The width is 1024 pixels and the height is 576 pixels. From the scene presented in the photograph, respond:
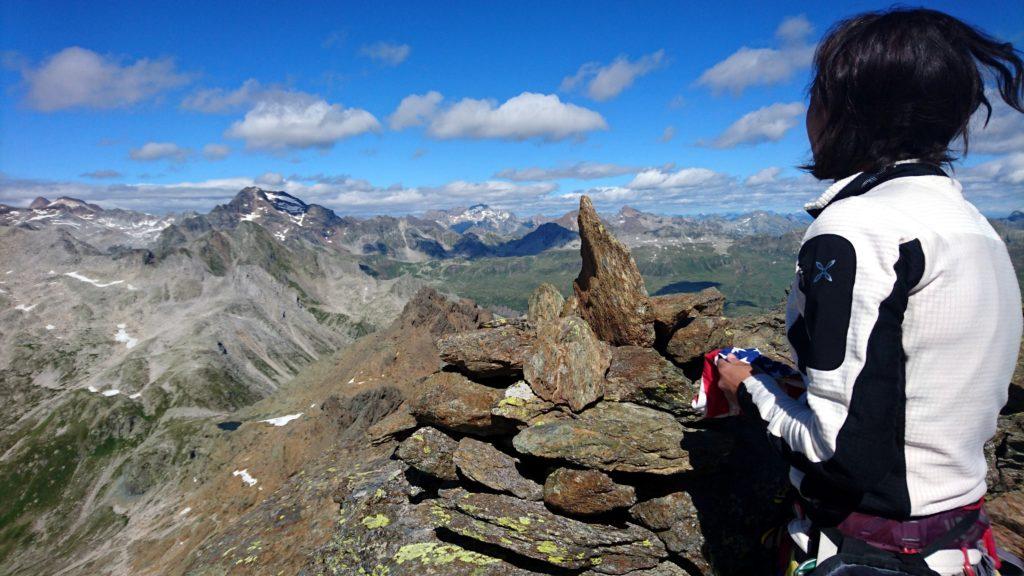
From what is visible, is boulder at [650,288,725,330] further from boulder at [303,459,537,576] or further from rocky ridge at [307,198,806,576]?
boulder at [303,459,537,576]

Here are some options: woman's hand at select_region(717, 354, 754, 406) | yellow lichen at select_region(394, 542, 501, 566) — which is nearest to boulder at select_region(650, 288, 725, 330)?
yellow lichen at select_region(394, 542, 501, 566)

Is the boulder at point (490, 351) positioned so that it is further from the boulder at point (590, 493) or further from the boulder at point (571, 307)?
the boulder at point (590, 493)

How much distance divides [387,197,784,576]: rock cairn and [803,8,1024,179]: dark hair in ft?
27.4

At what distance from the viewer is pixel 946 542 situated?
15.1 feet

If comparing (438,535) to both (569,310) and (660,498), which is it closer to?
(660,498)

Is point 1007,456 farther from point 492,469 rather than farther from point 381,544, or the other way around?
point 381,544

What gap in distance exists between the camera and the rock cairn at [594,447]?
11.9 metres

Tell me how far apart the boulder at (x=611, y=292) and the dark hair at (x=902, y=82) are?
9852mm

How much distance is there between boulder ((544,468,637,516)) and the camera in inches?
481

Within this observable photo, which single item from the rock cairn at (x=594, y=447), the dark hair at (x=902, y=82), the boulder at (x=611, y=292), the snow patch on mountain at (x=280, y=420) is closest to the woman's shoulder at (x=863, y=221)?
the dark hair at (x=902, y=82)

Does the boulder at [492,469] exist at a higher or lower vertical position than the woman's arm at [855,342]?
lower

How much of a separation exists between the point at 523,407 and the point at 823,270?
10.7 m

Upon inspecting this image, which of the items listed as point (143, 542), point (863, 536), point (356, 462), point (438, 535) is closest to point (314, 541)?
point (356, 462)

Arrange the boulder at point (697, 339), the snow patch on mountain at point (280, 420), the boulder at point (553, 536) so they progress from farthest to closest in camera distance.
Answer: the snow patch on mountain at point (280, 420) → the boulder at point (697, 339) → the boulder at point (553, 536)
